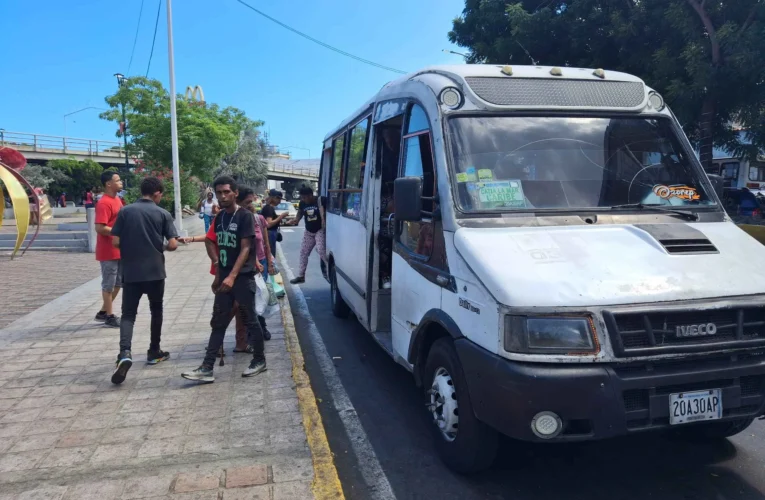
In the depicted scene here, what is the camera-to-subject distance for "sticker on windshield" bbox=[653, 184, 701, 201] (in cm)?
388

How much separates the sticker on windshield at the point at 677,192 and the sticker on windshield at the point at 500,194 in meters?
0.99

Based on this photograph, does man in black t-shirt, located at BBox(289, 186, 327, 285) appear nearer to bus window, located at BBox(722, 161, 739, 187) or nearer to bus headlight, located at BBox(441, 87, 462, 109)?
bus headlight, located at BBox(441, 87, 462, 109)

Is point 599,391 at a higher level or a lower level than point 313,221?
lower

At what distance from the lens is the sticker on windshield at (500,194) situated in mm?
3615

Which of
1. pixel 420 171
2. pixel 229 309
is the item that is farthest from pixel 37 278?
pixel 420 171

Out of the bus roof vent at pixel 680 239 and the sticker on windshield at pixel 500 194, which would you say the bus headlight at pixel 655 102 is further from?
the sticker on windshield at pixel 500 194

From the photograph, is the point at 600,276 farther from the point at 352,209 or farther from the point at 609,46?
the point at 609,46

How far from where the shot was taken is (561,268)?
300 centimetres

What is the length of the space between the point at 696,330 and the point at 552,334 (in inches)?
29.8

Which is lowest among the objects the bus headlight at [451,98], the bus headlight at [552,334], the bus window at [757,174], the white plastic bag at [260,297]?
the white plastic bag at [260,297]

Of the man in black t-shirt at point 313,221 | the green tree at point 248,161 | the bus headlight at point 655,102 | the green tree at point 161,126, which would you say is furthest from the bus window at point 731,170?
the green tree at point 248,161

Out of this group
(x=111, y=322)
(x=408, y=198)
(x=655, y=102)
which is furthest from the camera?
(x=111, y=322)

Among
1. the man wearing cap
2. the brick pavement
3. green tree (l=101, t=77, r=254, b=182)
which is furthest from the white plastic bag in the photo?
green tree (l=101, t=77, r=254, b=182)

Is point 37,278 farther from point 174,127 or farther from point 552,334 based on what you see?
point 552,334
